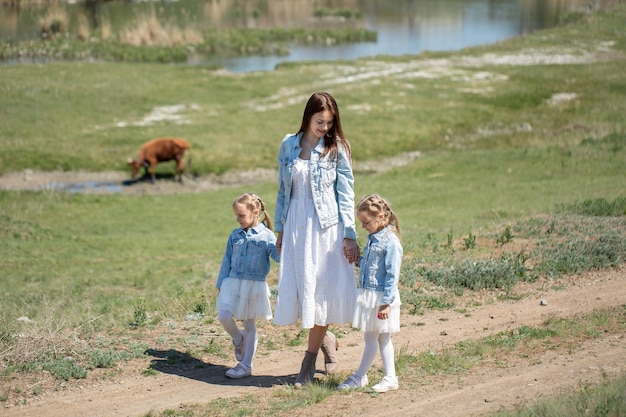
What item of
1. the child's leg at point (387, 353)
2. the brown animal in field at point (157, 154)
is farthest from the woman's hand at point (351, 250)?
the brown animal in field at point (157, 154)

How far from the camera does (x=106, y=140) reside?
25.6 metres

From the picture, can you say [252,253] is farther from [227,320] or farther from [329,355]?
[329,355]

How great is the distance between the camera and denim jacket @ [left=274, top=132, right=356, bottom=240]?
7.15m

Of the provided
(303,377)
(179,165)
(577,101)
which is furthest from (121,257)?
(577,101)

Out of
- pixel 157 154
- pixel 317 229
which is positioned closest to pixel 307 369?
pixel 317 229

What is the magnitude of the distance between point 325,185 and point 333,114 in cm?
62

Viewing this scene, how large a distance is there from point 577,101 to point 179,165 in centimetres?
1554

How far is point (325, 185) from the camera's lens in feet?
23.6

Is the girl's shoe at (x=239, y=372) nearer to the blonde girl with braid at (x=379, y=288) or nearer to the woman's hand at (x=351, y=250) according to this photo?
the blonde girl with braid at (x=379, y=288)

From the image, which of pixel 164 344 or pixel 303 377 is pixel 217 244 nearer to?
pixel 164 344

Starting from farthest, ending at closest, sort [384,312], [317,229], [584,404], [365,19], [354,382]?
[365,19] < [354,382] < [317,229] < [384,312] < [584,404]

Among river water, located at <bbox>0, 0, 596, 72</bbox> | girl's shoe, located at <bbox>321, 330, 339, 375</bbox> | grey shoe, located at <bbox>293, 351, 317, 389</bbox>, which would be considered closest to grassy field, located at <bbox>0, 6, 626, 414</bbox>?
girl's shoe, located at <bbox>321, 330, 339, 375</bbox>

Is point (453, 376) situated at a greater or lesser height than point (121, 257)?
greater

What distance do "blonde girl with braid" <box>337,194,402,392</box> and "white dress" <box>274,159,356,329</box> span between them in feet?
0.58
